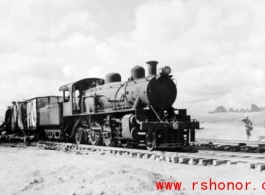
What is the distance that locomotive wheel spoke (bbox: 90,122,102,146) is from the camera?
533 inches

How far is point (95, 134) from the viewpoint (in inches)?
547

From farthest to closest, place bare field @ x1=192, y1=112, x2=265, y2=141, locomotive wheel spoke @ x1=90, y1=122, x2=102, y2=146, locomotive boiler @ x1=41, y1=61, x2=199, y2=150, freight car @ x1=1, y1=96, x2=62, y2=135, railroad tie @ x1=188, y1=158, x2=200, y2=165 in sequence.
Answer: bare field @ x1=192, y1=112, x2=265, y2=141 < freight car @ x1=1, y1=96, x2=62, y2=135 < locomotive wheel spoke @ x1=90, y1=122, x2=102, y2=146 < locomotive boiler @ x1=41, y1=61, x2=199, y2=150 < railroad tie @ x1=188, y1=158, x2=200, y2=165

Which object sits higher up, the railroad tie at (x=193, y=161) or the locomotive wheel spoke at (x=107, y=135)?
the locomotive wheel spoke at (x=107, y=135)

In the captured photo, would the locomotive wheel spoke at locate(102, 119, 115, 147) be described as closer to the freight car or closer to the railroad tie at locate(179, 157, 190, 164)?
the railroad tie at locate(179, 157, 190, 164)

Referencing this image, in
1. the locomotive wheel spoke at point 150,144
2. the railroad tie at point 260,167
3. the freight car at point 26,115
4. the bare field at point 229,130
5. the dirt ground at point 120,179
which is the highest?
the freight car at point 26,115

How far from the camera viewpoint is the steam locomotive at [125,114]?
36.1 ft

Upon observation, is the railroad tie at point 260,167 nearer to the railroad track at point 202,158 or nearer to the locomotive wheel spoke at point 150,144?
the railroad track at point 202,158

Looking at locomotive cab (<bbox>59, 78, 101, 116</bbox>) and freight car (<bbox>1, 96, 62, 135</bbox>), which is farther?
freight car (<bbox>1, 96, 62, 135</bbox>)

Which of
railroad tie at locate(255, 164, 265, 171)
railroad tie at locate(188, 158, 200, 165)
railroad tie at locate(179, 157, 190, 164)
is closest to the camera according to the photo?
railroad tie at locate(255, 164, 265, 171)

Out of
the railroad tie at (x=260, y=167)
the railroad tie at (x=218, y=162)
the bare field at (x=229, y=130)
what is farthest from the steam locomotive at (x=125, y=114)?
the bare field at (x=229, y=130)

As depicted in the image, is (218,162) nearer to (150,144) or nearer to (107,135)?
(150,144)

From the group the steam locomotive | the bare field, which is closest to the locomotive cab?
the steam locomotive

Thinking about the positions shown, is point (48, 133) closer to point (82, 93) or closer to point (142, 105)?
point (82, 93)

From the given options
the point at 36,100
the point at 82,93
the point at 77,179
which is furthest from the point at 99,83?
the point at 77,179
